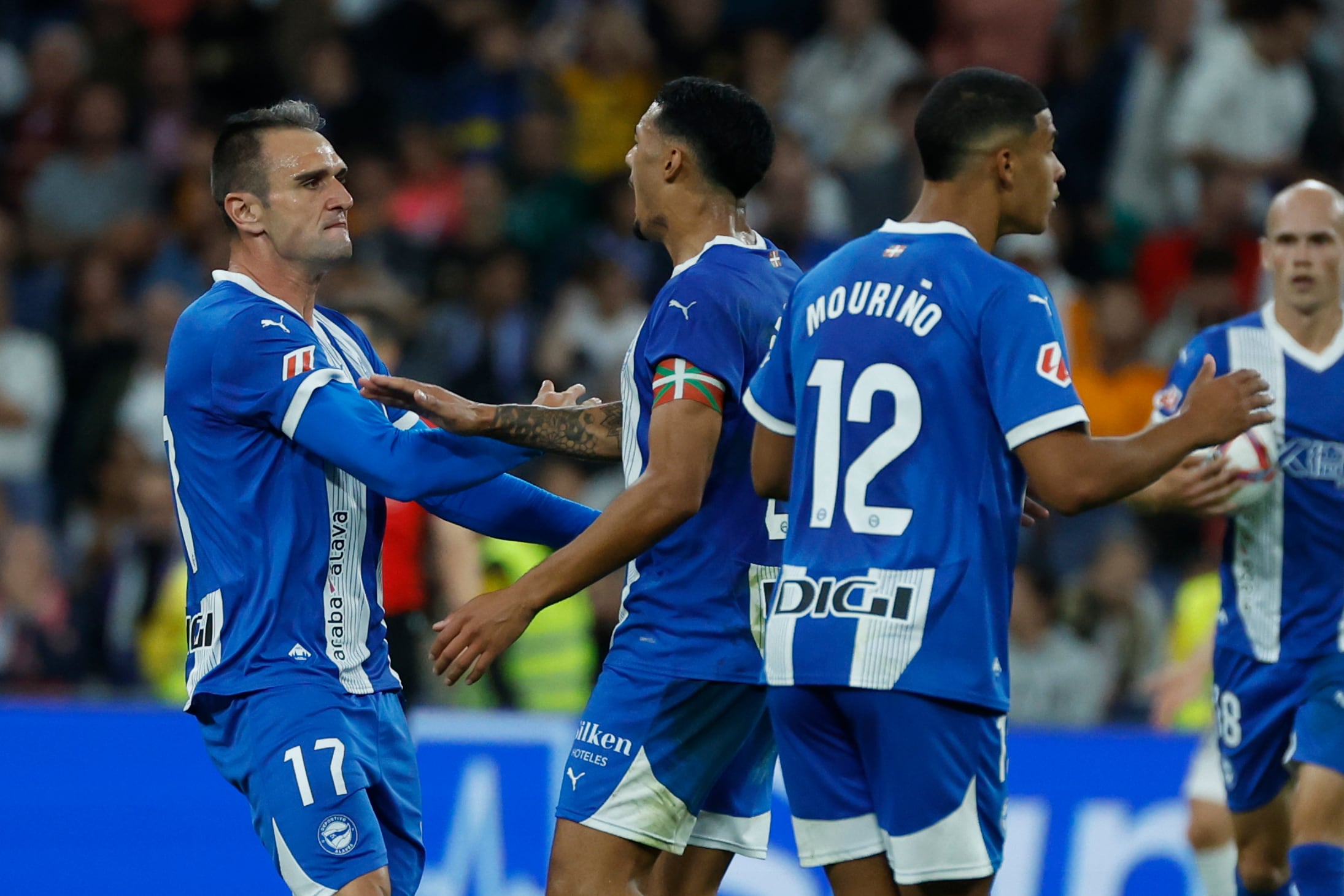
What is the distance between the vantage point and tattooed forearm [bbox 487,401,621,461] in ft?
17.5

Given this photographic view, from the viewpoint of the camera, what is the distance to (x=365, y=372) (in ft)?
18.6

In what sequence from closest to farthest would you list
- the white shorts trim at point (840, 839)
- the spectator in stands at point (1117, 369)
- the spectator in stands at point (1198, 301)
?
1. the white shorts trim at point (840, 839)
2. the spectator in stands at point (1117, 369)
3. the spectator in stands at point (1198, 301)

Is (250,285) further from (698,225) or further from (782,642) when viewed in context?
(782,642)

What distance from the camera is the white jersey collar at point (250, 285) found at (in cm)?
538

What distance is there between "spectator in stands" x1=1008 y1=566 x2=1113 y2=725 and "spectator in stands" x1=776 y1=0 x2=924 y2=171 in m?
4.26

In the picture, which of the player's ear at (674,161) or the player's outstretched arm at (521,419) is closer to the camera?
the player's outstretched arm at (521,419)

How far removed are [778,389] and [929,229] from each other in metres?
0.59

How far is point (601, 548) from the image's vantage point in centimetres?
510

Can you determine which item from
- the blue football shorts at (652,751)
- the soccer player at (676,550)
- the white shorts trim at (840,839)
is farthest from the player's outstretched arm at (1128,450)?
the blue football shorts at (652,751)

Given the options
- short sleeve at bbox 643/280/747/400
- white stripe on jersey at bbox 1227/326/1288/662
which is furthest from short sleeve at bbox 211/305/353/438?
white stripe on jersey at bbox 1227/326/1288/662

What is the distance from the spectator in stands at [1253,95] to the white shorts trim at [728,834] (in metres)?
8.27

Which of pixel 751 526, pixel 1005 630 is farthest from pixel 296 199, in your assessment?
pixel 1005 630

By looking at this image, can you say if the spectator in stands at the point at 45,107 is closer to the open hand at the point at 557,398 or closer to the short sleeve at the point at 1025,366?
the open hand at the point at 557,398

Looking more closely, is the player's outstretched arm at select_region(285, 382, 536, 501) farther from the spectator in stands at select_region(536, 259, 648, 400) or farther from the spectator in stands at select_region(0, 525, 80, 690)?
the spectator in stands at select_region(536, 259, 648, 400)
